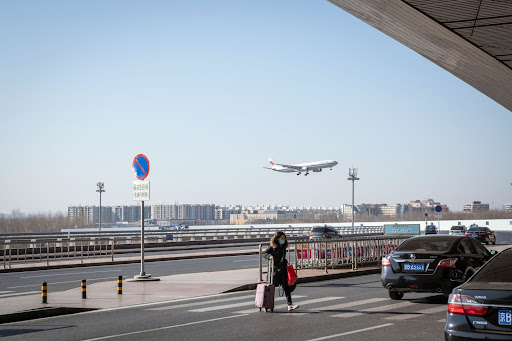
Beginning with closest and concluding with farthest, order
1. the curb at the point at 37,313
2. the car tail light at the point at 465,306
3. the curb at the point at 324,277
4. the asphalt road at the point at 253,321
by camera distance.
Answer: the car tail light at the point at 465,306 < the asphalt road at the point at 253,321 < the curb at the point at 37,313 < the curb at the point at 324,277

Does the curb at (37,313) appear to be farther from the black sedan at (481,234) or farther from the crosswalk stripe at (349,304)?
the black sedan at (481,234)

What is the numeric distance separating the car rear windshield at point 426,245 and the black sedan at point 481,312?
7662 millimetres

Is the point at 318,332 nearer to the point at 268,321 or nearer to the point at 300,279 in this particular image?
the point at 268,321

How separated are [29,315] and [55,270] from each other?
15880 millimetres

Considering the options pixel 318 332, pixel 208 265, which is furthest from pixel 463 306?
pixel 208 265

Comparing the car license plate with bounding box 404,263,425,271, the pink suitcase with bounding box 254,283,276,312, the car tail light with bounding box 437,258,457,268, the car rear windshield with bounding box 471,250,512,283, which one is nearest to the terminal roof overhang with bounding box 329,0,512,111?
the car tail light with bounding box 437,258,457,268

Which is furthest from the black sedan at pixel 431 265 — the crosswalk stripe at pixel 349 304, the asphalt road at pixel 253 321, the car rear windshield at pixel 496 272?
the car rear windshield at pixel 496 272

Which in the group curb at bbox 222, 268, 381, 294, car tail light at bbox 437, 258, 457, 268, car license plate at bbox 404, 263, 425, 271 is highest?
car tail light at bbox 437, 258, 457, 268

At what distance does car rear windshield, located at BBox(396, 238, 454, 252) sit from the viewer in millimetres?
15875

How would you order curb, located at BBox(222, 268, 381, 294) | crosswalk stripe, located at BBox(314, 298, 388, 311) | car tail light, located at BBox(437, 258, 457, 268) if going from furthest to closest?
curb, located at BBox(222, 268, 381, 294), car tail light, located at BBox(437, 258, 457, 268), crosswalk stripe, located at BBox(314, 298, 388, 311)

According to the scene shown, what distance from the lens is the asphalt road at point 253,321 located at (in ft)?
38.0

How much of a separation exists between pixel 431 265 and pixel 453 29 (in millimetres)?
8503

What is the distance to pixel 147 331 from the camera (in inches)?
481

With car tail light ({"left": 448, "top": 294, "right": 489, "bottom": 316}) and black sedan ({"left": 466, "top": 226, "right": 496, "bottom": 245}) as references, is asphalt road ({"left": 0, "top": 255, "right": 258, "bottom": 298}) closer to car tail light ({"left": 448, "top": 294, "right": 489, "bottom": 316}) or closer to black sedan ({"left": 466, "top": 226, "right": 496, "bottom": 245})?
car tail light ({"left": 448, "top": 294, "right": 489, "bottom": 316})
